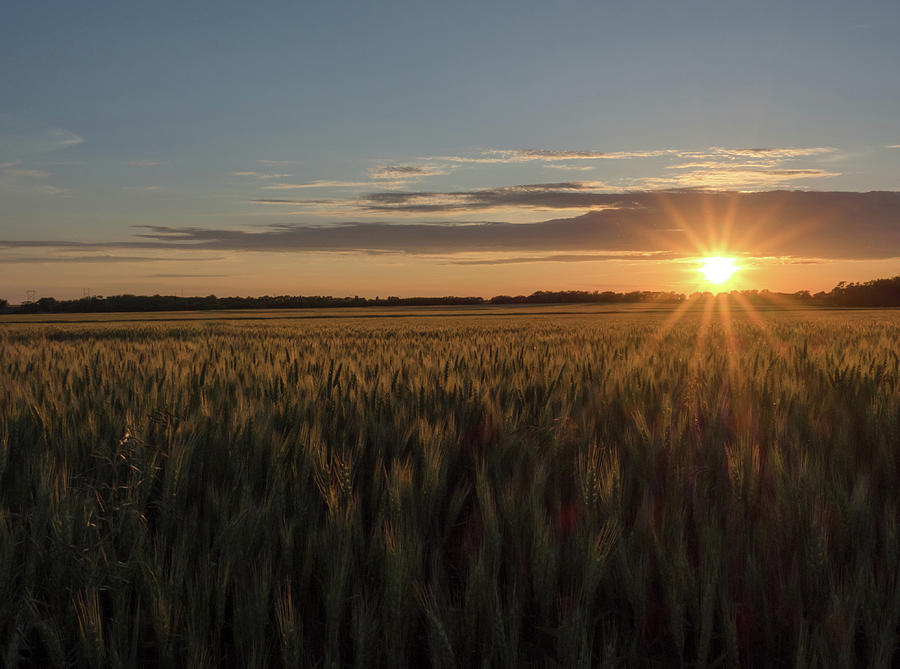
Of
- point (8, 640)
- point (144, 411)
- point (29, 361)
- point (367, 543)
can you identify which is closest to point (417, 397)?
point (144, 411)

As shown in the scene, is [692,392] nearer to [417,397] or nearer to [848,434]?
[848,434]

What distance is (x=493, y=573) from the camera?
5.72ft

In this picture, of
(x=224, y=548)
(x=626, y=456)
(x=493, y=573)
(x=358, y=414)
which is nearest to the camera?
(x=493, y=573)

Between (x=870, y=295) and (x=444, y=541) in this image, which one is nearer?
(x=444, y=541)

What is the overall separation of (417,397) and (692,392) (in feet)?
5.84

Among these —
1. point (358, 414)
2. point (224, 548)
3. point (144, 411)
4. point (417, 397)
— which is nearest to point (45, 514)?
point (224, 548)

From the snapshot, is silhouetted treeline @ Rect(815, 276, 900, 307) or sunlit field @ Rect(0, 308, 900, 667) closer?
sunlit field @ Rect(0, 308, 900, 667)

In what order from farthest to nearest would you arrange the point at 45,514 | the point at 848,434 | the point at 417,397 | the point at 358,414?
the point at 417,397 < the point at 358,414 < the point at 848,434 < the point at 45,514

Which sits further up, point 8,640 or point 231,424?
point 231,424

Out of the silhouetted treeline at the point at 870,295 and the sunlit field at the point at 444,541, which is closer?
the sunlit field at the point at 444,541

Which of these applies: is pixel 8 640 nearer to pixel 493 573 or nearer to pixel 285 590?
pixel 285 590

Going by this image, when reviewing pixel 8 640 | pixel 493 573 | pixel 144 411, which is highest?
pixel 144 411

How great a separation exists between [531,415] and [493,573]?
2087 millimetres

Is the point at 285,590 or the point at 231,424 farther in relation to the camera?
the point at 231,424
